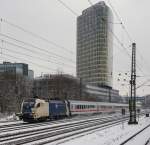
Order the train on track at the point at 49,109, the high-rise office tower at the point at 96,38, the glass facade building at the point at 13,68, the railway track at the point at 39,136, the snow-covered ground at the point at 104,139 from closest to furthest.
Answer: the railway track at the point at 39,136 → the snow-covered ground at the point at 104,139 → the high-rise office tower at the point at 96,38 → the train on track at the point at 49,109 → the glass facade building at the point at 13,68

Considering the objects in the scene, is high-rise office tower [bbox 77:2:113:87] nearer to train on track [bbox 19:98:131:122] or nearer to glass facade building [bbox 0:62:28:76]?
train on track [bbox 19:98:131:122]

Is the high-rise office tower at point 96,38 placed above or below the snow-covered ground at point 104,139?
above

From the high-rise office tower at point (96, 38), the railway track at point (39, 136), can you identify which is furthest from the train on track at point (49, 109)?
the railway track at point (39, 136)

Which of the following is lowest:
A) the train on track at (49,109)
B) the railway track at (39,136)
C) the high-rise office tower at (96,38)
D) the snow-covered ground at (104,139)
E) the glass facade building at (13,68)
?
the snow-covered ground at (104,139)

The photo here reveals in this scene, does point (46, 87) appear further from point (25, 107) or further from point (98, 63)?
point (98, 63)

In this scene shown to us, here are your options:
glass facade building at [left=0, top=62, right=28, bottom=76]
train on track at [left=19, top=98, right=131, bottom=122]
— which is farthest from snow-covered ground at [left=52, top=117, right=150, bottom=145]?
glass facade building at [left=0, top=62, right=28, bottom=76]

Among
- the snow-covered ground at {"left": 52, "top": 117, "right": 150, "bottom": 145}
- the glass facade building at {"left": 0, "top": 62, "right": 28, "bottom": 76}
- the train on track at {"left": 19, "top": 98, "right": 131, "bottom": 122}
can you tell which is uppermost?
the glass facade building at {"left": 0, "top": 62, "right": 28, "bottom": 76}

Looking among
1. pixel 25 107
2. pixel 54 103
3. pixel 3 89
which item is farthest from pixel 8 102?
pixel 25 107

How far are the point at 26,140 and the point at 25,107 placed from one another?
973 inches

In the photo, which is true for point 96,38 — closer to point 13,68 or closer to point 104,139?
point 104,139

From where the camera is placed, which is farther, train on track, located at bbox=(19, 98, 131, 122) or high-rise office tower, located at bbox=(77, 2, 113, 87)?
train on track, located at bbox=(19, 98, 131, 122)

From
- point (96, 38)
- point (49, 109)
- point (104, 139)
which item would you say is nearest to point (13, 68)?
point (49, 109)

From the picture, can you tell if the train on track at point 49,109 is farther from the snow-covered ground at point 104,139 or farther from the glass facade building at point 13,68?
the glass facade building at point 13,68

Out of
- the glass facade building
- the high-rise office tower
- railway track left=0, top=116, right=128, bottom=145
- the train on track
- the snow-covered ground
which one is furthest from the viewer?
the glass facade building
